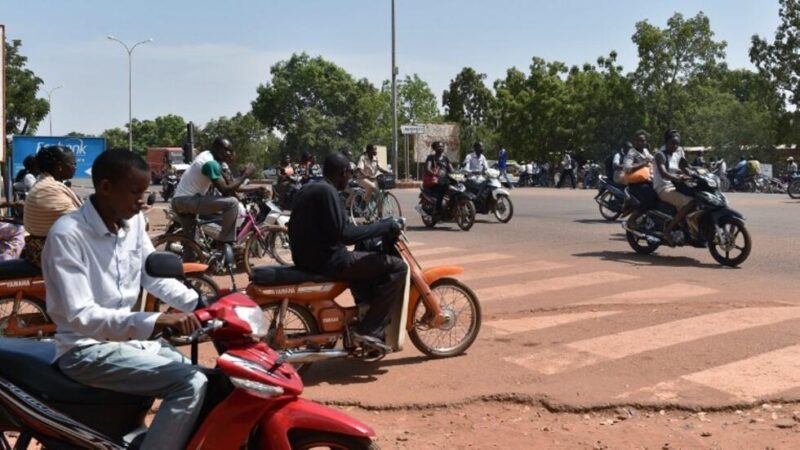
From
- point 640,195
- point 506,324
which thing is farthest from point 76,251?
point 640,195

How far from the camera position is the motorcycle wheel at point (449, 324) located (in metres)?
5.90

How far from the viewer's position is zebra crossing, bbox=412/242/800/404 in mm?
5188

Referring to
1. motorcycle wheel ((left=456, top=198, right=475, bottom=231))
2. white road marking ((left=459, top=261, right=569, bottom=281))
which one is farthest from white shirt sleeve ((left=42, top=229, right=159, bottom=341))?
motorcycle wheel ((left=456, top=198, right=475, bottom=231))

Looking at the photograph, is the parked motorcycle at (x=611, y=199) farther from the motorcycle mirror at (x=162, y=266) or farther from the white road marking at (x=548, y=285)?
the motorcycle mirror at (x=162, y=266)

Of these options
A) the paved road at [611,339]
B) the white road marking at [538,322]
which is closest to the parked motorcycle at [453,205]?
the paved road at [611,339]

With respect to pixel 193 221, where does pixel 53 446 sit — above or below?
below

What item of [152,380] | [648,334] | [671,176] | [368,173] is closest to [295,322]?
[152,380]

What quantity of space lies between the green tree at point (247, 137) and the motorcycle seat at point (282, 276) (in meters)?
57.4

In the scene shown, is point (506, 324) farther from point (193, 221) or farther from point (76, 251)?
point (76, 251)

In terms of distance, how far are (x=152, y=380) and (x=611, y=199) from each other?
1413cm

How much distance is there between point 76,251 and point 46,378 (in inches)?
21.1

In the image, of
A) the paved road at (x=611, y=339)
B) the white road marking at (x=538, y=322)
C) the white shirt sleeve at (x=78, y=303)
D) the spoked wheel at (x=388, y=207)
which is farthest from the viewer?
the spoked wheel at (x=388, y=207)

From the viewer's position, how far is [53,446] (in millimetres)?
3105

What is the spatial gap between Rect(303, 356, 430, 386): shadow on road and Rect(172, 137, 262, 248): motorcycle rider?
134 inches
